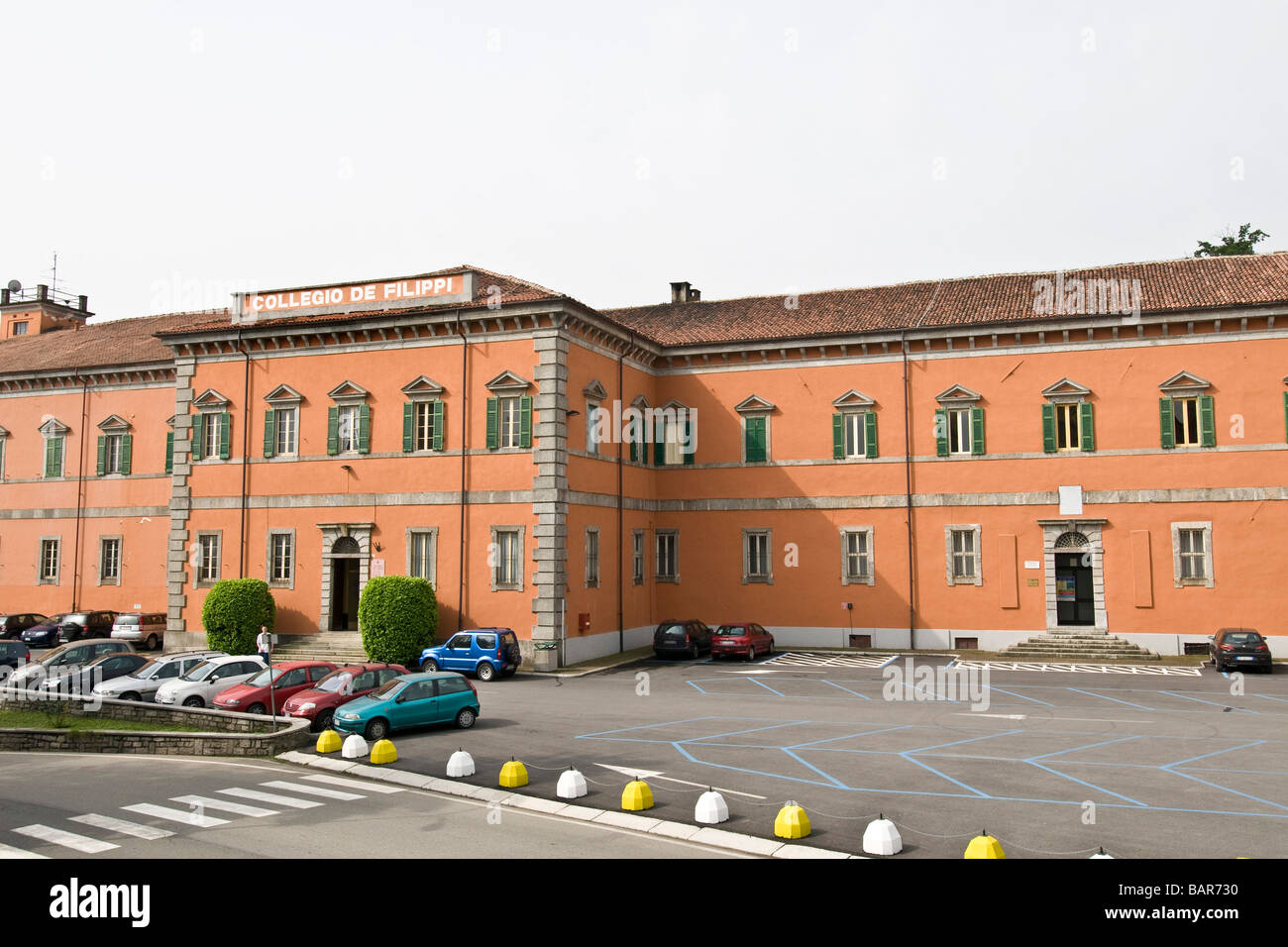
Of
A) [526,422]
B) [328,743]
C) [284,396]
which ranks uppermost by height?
[284,396]

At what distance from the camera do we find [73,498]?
42781mm

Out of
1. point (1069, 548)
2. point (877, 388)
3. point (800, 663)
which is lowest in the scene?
point (800, 663)

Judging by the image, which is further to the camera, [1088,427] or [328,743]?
[1088,427]

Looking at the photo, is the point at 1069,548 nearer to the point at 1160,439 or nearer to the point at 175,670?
the point at 1160,439

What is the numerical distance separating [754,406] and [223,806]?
2648 cm

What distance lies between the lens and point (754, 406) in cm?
3741

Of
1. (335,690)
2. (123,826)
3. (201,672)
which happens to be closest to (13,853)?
(123,826)

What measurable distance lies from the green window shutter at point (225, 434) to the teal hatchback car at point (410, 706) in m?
18.2

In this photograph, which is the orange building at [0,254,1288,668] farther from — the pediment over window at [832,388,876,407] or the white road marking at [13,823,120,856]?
the white road marking at [13,823,120,856]

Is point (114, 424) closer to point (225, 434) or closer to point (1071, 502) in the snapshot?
point (225, 434)

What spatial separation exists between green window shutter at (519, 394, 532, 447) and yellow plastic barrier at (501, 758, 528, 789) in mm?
16930

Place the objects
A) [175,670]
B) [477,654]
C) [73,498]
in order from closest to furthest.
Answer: [175,670], [477,654], [73,498]

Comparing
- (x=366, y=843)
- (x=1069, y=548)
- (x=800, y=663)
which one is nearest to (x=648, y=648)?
(x=800, y=663)
